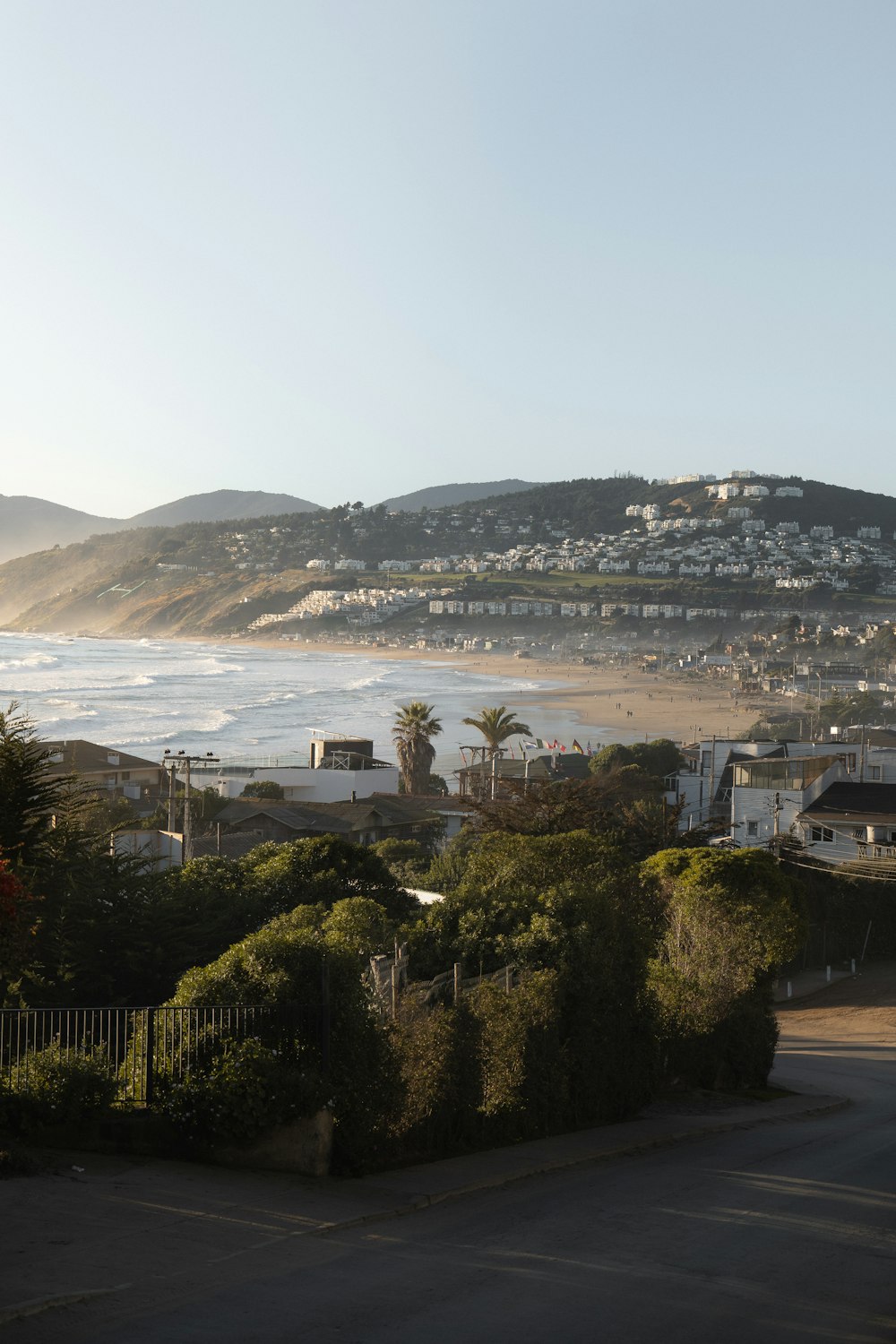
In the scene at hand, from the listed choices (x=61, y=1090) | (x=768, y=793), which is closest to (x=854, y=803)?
(x=768, y=793)

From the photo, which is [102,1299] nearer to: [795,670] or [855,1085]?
[855,1085]

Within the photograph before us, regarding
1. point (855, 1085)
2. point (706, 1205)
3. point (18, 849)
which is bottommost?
point (855, 1085)

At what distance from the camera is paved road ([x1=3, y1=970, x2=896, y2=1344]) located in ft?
26.3

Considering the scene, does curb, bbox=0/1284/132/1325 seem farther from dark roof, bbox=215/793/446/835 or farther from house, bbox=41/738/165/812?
house, bbox=41/738/165/812

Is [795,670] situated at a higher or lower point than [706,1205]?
higher

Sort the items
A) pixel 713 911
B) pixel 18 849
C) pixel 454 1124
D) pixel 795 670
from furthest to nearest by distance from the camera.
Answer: pixel 795 670
pixel 713 911
pixel 18 849
pixel 454 1124

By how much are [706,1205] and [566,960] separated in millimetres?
3833

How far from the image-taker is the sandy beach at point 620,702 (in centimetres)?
9156

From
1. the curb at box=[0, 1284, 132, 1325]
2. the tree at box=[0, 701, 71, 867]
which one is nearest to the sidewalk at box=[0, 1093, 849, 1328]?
the curb at box=[0, 1284, 132, 1325]

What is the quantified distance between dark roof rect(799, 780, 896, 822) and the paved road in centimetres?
2888

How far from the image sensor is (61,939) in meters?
17.1

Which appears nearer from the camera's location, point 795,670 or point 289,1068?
point 289,1068

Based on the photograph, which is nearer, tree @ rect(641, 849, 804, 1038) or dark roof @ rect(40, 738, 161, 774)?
tree @ rect(641, 849, 804, 1038)

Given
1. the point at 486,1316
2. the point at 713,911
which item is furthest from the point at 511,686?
the point at 486,1316
